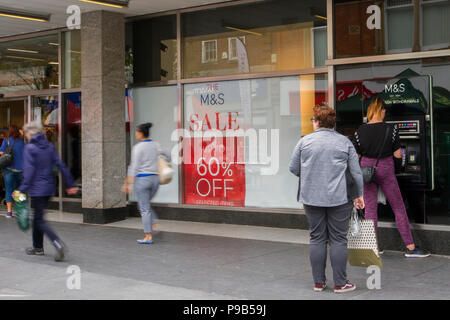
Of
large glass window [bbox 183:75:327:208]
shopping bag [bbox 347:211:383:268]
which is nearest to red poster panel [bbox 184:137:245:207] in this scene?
large glass window [bbox 183:75:327:208]

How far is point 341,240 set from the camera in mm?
5816

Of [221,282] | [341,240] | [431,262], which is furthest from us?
[431,262]

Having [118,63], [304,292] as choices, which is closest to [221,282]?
[304,292]

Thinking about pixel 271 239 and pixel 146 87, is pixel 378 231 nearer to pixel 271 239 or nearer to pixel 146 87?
pixel 271 239

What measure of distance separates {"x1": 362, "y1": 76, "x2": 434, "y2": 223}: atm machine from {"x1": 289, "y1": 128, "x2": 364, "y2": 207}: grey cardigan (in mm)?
2246

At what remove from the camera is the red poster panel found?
1070 cm

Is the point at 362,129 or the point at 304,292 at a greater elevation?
the point at 362,129

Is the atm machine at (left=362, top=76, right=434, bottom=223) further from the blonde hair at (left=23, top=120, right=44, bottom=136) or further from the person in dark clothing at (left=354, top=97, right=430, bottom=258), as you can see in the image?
the blonde hair at (left=23, top=120, right=44, bottom=136)

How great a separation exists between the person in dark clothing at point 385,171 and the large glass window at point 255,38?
237 centimetres

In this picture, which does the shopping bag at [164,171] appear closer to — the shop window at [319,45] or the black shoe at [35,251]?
the black shoe at [35,251]

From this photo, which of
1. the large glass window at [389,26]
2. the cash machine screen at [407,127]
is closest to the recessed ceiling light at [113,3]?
the large glass window at [389,26]

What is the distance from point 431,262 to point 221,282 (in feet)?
8.74

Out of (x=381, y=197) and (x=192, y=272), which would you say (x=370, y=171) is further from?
(x=192, y=272)

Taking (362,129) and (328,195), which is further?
(362,129)
